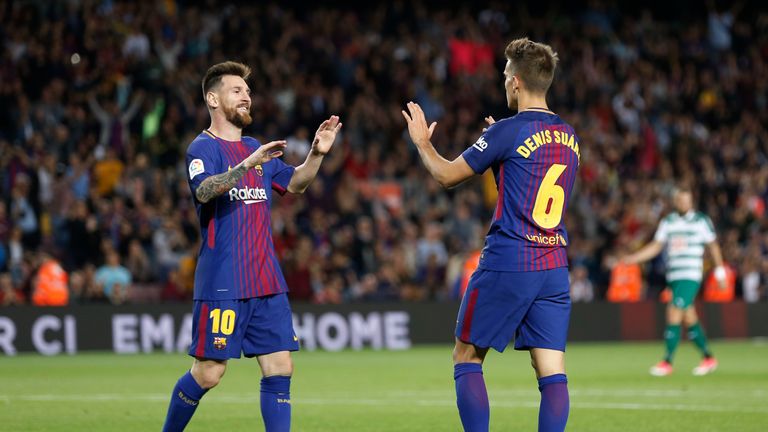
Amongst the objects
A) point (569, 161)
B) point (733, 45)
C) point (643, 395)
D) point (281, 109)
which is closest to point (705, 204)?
point (733, 45)

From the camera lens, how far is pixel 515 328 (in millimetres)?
7223

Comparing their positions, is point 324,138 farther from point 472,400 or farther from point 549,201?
point 472,400

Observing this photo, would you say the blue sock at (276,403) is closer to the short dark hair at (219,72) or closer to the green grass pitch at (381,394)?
the short dark hair at (219,72)

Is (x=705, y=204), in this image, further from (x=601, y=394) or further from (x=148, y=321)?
(x=601, y=394)

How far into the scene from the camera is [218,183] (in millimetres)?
7340

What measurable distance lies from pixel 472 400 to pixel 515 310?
1.82 ft

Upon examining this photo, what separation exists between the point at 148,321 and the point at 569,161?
1344 cm

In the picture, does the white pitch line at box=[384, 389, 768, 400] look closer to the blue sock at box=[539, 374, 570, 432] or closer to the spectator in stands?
the blue sock at box=[539, 374, 570, 432]

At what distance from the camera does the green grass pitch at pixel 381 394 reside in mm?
10188

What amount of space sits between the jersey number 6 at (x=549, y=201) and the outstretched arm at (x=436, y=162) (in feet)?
1.36

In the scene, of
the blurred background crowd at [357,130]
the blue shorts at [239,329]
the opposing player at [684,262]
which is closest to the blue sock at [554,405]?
the blue shorts at [239,329]

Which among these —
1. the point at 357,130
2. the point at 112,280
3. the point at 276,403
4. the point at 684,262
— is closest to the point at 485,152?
the point at 276,403

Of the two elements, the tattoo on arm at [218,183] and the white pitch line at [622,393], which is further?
the white pitch line at [622,393]

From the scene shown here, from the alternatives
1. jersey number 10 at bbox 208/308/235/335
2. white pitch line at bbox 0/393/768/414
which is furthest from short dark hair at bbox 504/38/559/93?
white pitch line at bbox 0/393/768/414
